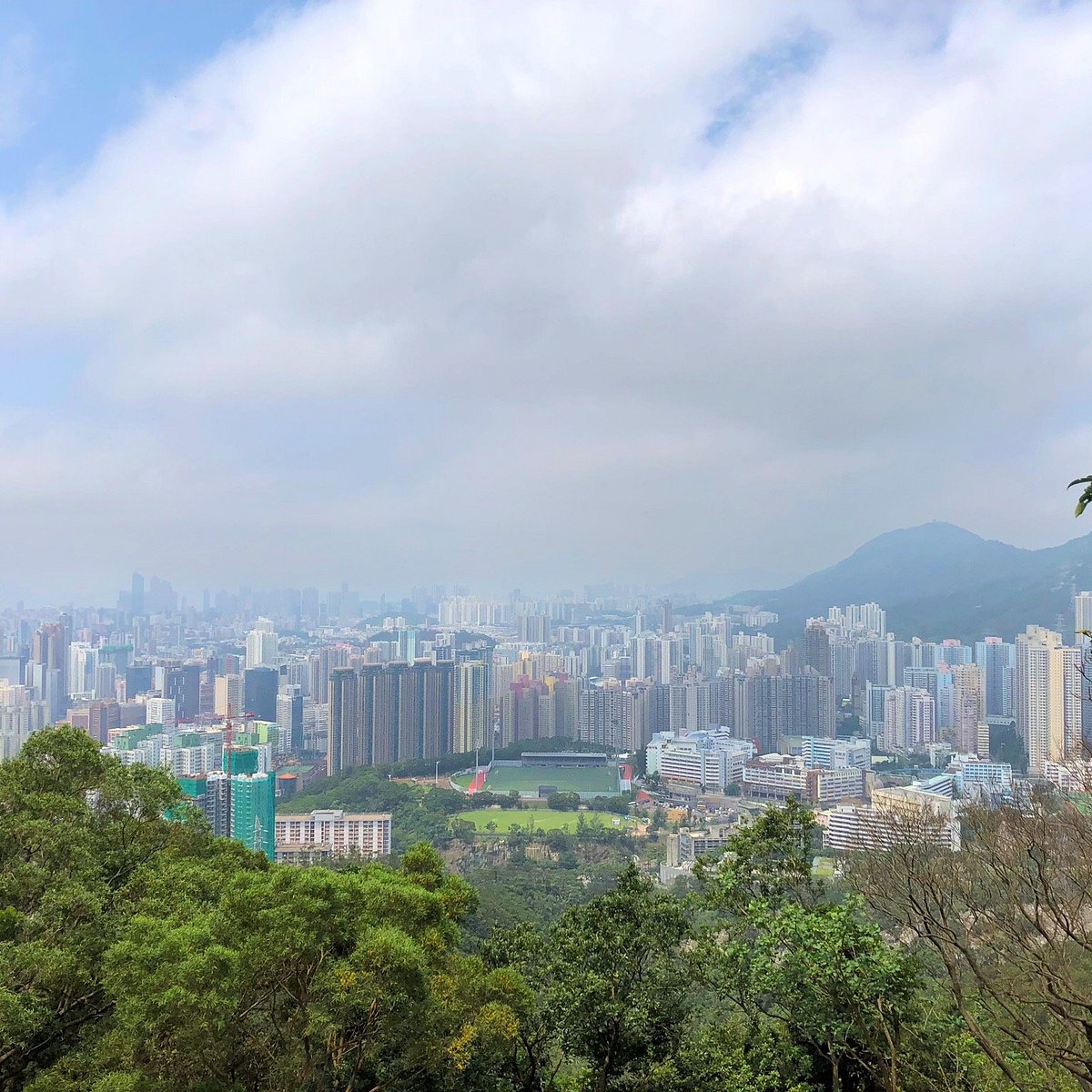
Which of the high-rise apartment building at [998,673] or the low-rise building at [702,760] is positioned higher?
the high-rise apartment building at [998,673]

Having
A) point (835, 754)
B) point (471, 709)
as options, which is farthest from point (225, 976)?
point (471, 709)

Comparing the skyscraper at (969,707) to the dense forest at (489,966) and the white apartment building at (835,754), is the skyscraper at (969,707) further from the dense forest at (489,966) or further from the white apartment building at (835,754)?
the dense forest at (489,966)

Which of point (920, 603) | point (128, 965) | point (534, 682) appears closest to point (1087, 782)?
point (128, 965)

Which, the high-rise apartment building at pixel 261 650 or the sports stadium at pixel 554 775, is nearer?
the sports stadium at pixel 554 775

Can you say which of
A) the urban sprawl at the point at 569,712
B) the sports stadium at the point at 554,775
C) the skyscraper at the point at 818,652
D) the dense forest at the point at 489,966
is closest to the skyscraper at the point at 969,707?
the urban sprawl at the point at 569,712

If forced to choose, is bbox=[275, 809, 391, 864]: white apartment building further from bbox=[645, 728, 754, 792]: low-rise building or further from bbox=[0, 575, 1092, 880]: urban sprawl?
bbox=[645, 728, 754, 792]: low-rise building

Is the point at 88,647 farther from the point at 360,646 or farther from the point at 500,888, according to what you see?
the point at 500,888

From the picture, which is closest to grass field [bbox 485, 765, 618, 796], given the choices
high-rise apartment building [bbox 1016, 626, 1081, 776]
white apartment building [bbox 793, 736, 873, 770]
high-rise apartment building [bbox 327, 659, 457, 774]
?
high-rise apartment building [bbox 327, 659, 457, 774]

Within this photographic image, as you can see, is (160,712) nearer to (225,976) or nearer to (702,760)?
(702,760)
